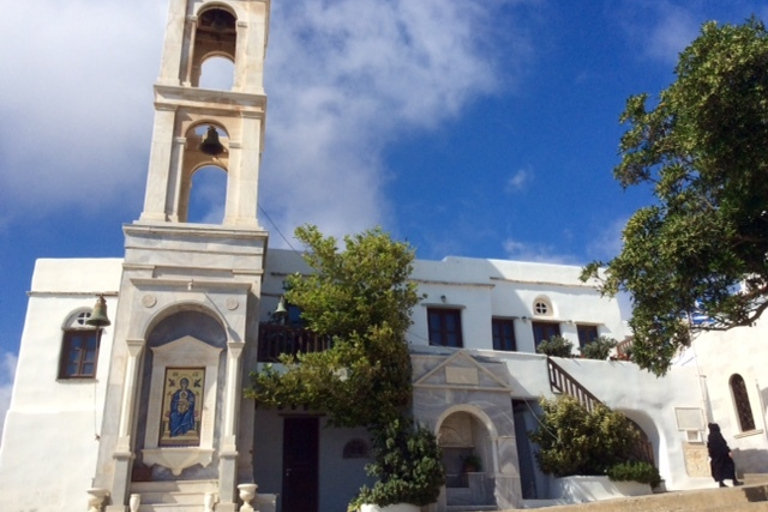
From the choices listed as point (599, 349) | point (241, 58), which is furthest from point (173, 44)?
point (599, 349)

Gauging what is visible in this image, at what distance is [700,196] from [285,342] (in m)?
9.63

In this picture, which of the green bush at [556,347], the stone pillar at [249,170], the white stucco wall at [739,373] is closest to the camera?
the stone pillar at [249,170]

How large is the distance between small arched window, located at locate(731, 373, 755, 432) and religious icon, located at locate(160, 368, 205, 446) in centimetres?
1396

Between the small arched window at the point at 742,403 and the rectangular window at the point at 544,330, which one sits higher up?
the rectangular window at the point at 544,330

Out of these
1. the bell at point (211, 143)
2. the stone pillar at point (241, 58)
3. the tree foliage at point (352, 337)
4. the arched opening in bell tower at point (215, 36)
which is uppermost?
the arched opening in bell tower at point (215, 36)

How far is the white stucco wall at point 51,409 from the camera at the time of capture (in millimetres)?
17109

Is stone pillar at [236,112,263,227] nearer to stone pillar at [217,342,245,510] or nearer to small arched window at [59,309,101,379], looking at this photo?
stone pillar at [217,342,245,510]

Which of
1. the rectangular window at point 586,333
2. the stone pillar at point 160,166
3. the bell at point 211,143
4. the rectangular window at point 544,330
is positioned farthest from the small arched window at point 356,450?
the rectangular window at point 586,333

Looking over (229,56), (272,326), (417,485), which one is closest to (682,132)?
(417,485)

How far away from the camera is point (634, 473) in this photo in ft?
53.6

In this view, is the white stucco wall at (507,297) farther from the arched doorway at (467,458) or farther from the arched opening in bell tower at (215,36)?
the arched opening in bell tower at (215,36)

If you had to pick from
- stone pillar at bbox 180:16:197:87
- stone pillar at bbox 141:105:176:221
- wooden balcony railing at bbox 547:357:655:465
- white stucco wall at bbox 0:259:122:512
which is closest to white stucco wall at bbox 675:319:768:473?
wooden balcony railing at bbox 547:357:655:465

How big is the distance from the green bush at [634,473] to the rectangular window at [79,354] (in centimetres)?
1274

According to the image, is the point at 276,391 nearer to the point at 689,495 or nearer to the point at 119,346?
the point at 119,346
